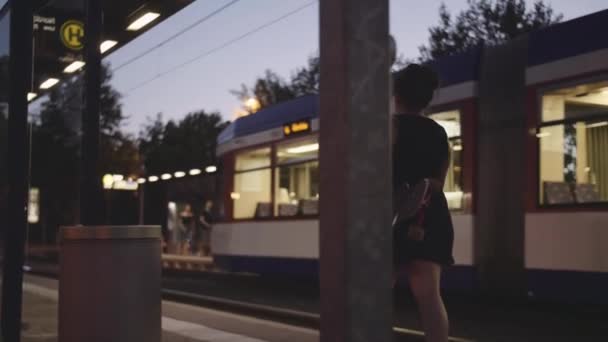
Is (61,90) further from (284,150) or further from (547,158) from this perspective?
(547,158)

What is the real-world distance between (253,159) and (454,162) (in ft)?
18.8

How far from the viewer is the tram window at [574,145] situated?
9000 mm

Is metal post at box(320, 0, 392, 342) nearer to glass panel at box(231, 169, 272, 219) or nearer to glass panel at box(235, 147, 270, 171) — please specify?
Result: glass panel at box(231, 169, 272, 219)

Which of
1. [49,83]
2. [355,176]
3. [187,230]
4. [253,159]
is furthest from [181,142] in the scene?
[355,176]

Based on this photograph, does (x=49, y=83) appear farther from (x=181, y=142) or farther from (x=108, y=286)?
(x=181, y=142)

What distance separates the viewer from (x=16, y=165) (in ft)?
20.5

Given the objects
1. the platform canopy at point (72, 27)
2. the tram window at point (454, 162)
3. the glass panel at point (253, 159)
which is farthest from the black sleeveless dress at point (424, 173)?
the glass panel at point (253, 159)

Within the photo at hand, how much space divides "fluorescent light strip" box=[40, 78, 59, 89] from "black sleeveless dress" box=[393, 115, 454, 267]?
7.61m

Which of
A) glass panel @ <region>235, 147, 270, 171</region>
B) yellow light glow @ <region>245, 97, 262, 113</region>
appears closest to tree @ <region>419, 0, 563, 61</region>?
yellow light glow @ <region>245, 97, 262, 113</region>

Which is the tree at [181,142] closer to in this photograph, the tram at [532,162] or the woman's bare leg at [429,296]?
the tram at [532,162]

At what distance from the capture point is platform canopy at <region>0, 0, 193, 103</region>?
7.80 metres

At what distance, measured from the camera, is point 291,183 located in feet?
46.9

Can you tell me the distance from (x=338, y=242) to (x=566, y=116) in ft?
24.2

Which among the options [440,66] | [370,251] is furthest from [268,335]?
[370,251]
